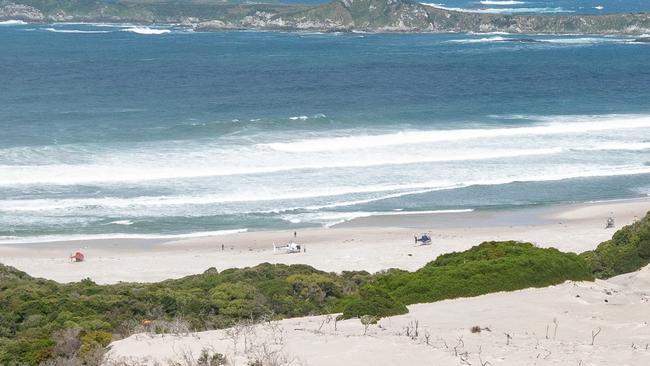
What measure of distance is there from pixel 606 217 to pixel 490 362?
29295 millimetres

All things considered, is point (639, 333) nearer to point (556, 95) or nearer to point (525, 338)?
point (525, 338)

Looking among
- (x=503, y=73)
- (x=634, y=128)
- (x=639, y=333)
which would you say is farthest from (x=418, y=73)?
(x=639, y=333)

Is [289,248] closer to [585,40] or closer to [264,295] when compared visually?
[264,295]

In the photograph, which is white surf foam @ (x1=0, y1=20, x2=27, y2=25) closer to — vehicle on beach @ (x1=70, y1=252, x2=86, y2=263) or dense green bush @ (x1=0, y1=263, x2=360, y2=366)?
vehicle on beach @ (x1=70, y1=252, x2=86, y2=263)

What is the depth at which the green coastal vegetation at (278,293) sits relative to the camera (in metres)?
20.0

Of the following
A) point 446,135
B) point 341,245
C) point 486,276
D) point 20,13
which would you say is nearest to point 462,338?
point 486,276

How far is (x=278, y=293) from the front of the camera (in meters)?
24.5

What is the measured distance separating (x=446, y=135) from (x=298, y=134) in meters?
8.25

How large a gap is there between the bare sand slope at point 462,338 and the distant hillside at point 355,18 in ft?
345

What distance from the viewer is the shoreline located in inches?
1383

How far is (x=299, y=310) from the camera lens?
76.2 ft

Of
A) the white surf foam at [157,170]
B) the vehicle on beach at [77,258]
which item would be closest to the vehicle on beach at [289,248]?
the vehicle on beach at [77,258]

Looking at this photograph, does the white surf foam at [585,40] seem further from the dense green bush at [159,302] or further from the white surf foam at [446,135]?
the dense green bush at [159,302]

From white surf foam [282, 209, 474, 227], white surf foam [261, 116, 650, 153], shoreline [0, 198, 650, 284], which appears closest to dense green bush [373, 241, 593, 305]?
shoreline [0, 198, 650, 284]
